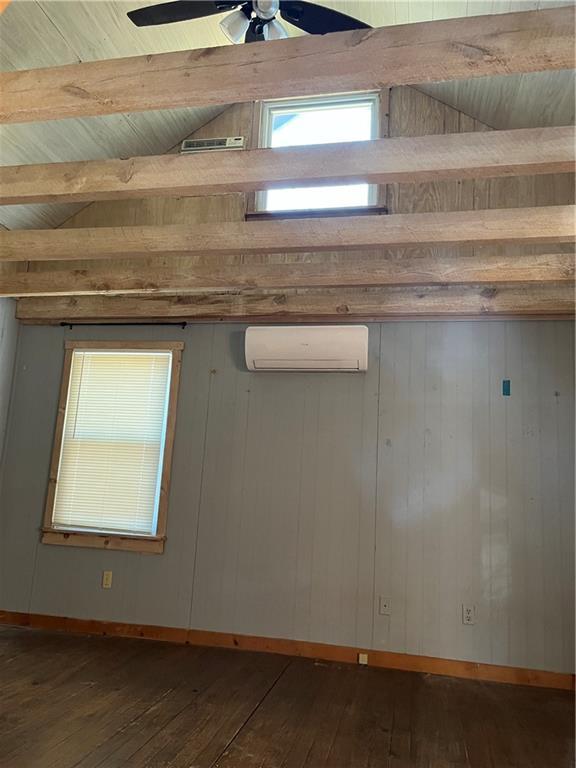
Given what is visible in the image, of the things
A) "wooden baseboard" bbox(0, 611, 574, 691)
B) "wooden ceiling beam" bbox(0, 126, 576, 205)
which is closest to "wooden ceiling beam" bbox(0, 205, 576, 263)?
"wooden ceiling beam" bbox(0, 126, 576, 205)

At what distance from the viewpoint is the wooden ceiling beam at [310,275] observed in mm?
3174

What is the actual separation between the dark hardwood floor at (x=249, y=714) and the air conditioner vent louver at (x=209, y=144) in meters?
3.73

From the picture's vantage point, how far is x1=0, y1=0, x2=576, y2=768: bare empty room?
2656mm

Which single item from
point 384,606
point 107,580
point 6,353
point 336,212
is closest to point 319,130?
point 336,212

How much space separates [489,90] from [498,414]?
2.14 m

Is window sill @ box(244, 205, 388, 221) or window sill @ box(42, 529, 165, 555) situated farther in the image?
window sill @ box(42, 529, 165, 555)

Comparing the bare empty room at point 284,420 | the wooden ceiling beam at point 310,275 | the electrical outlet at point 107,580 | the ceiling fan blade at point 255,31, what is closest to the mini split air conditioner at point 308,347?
the bare empty room at point 284,420

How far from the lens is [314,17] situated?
2596mm

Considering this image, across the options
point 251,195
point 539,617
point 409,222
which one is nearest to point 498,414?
point 539,617

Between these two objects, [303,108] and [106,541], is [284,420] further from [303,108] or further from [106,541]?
[303,108]

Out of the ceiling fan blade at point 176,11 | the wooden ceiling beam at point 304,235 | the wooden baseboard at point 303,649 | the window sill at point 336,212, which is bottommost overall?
the wooden baseboard at point 303,649

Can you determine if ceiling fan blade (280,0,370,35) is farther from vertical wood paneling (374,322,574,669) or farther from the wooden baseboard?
the wooden baseboard

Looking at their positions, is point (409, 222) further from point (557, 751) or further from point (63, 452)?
point (63, 452)

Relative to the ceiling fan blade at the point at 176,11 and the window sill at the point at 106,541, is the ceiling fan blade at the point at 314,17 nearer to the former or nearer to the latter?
the ceiling fan blade at the point at 176,11
